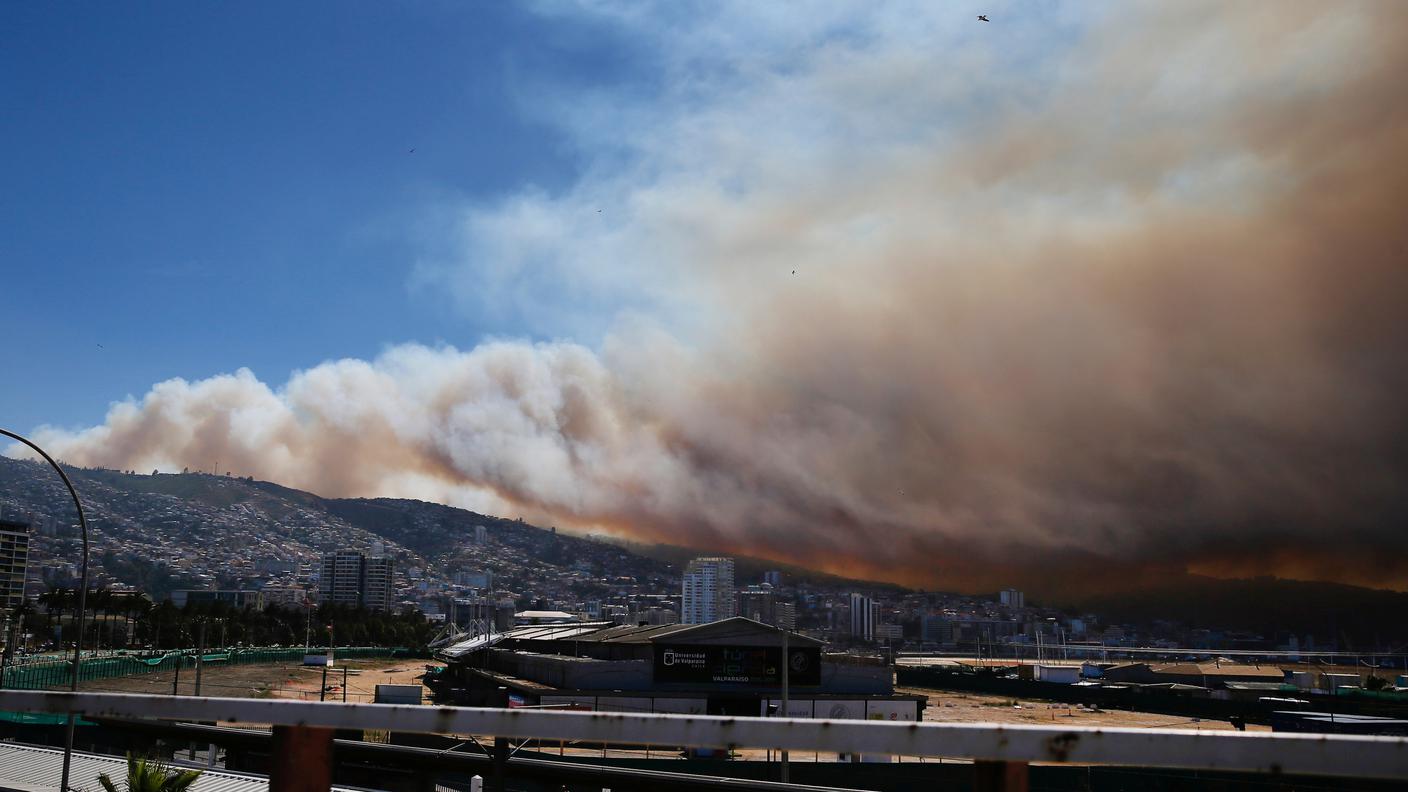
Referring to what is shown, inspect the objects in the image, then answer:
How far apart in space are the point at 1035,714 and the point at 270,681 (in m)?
69.9

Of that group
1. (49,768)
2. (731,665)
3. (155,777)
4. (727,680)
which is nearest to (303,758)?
(155,777)

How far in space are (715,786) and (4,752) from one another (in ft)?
76.1

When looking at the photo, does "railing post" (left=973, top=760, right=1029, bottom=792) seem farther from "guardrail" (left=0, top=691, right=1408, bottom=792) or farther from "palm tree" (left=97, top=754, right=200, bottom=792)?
"palm tree" (left=97, top=754, right=200, bottom=792)

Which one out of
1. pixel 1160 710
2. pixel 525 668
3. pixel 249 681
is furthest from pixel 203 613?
pixel 1160 710

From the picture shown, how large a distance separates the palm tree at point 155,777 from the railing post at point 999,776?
990 cm

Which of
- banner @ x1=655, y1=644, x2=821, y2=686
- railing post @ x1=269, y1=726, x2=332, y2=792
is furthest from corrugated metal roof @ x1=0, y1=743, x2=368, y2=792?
banner @ x1=655, y1=644, x2=821, y2=686

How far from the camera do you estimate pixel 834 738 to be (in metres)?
4.27

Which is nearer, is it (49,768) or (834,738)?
(834,738)

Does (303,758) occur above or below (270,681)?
above

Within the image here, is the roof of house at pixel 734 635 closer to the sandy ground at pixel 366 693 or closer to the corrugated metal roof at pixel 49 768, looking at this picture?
the sandy ground at pixel 366 693

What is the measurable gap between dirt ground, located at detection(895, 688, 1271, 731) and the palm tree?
227 feet

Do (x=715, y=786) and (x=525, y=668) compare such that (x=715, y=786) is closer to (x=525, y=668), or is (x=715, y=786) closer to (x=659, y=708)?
(x=659, y=708)

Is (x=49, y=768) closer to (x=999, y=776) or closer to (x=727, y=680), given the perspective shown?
(x=999, y=776)

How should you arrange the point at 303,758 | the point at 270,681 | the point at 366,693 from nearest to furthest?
the point at 303,758, the point at 366,693, the point at 270,681
